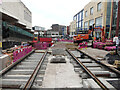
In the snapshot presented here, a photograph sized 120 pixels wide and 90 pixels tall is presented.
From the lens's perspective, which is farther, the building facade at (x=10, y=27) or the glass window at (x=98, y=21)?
the glass window at (x=98, y=21)

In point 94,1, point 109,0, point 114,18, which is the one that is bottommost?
point 114,18

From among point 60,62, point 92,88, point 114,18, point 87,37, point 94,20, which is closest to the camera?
point 92,88

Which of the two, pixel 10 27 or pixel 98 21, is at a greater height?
pixel 98 21

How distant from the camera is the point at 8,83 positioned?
12.8 ft

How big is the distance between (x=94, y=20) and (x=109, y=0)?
7.82 metres

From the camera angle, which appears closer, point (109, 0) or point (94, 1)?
point (109, 0)

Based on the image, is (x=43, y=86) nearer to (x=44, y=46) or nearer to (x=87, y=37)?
(x=44, y=46)

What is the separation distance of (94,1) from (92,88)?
1495 inches

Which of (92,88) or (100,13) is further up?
(100,13)

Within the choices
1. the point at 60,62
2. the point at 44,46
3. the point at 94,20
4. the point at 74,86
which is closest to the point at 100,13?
the point at 94,20

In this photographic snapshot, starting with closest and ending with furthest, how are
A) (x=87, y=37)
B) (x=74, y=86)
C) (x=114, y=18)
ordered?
(x=74, y=86) → (x=87, y=37) → (x=114, y=18)

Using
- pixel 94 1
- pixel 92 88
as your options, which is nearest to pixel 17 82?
pixel 92 88

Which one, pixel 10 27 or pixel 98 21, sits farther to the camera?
pixel 98 21

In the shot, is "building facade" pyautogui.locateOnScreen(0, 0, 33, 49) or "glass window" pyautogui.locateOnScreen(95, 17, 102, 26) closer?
"building facade" pyautogui.locateOnScreen(0, 0, 33, 49)
